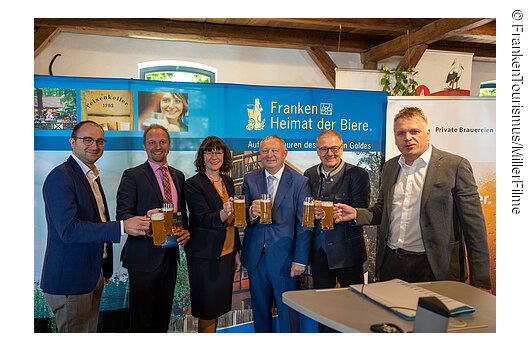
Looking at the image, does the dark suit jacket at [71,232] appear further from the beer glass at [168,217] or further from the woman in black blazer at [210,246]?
the woman in black blazer at [210,246]

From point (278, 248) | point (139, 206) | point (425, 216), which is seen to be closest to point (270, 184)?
point (278, 248)

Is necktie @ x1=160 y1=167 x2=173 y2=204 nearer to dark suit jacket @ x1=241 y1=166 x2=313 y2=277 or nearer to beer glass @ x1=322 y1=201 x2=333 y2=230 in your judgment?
dark suit jacket @ x1=241 y1=166 x2=313 y2=277

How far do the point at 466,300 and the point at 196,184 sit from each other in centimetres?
214

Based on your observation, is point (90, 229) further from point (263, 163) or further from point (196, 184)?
point (263, 163)

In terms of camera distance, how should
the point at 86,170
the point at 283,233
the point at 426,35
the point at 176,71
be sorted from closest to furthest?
the point at 86,170 < the point at 283,233 < the point at 426,35 < the point at 176,71

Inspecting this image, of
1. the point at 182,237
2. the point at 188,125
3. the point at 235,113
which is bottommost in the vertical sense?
the point at 182,237

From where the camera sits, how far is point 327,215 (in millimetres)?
3152

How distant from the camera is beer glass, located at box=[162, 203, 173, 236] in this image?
3.01 metres

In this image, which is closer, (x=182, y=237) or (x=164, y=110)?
(x=182, y=237)

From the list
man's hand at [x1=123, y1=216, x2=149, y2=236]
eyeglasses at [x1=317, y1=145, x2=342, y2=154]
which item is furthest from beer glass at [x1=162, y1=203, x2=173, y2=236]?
eyeglasses at [x1=317, y1=145, x2=342, y2=154]

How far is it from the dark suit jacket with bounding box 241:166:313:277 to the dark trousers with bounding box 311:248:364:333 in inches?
7.5

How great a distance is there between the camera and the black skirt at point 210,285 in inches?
129

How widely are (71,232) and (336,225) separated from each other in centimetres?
213

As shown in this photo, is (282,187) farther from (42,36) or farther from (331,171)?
(42,36)
